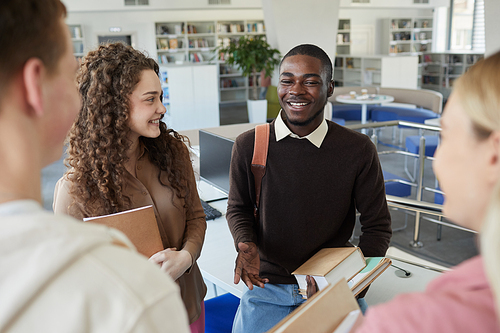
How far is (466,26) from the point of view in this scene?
1373cm

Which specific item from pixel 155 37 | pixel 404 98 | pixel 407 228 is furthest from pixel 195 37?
pixel 407 228

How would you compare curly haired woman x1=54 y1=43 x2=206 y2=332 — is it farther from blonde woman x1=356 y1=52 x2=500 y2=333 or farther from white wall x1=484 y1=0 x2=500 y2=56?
white wall x1=484 y1=0 x2=500 y2=56

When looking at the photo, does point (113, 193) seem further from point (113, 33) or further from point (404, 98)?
point (113, 33)

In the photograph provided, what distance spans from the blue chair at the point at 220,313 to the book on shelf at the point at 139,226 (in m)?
0.66

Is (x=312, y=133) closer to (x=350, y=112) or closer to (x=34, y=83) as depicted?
(x=34, y=83)

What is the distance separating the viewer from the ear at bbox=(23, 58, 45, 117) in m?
0.45

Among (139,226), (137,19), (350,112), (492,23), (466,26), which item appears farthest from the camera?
(466,26)

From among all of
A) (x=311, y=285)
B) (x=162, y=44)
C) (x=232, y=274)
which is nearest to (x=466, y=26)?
(x=162, y=44)

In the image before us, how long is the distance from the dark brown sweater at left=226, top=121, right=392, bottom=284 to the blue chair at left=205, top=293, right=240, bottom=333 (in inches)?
16.3

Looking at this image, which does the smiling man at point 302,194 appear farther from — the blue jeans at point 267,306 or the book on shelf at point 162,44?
the book on shelf at point 162,44

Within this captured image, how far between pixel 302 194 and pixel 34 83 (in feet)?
3.83

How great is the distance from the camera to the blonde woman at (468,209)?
40cm

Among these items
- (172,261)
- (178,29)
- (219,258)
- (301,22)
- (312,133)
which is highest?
(178,29)

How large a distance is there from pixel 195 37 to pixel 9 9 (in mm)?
12828
